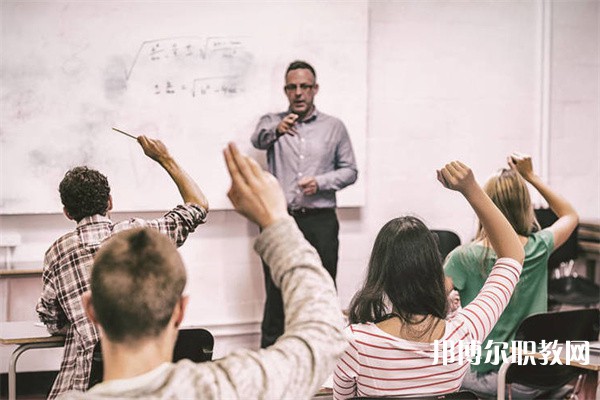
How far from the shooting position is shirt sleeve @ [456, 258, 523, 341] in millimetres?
2047

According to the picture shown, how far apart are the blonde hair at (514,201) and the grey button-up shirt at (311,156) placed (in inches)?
63.2

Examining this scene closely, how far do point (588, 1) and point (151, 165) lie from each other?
10.5 ft

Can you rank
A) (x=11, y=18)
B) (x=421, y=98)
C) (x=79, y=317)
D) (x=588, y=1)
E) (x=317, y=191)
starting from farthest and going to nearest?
1. (x=588, y=1)
2. (x=421, y=98)
3. (x=317, y=191)
4. (x=11, y=18)
5. (x=79, y=317)

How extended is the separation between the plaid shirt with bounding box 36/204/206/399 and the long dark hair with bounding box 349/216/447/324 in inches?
28.2

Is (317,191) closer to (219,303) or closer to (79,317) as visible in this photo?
(219,303)

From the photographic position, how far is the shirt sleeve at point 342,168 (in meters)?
4.77

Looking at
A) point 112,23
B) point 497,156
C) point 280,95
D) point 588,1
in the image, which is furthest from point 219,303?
point 588,1

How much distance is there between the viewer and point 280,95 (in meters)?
4.90

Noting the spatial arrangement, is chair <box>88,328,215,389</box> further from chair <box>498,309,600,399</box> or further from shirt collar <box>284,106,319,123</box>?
shirt collar <box>284,106,319,123</box>

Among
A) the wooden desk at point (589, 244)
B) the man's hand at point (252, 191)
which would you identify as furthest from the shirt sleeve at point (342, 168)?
the man's hand at point (252, 191)

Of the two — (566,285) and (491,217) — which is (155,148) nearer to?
(491,217)

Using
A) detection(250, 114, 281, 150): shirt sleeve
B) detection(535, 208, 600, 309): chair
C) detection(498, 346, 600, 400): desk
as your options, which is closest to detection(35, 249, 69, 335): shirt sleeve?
detection(498, 346, 600, 400): desk

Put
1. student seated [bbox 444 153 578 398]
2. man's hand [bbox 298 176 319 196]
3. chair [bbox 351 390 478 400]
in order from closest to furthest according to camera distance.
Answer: chair [bbox 351 390 478 400] < student seated [bbox 444 153 578 398] < man's hand [bbox 298 176 319 196]

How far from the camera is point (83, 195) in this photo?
2.84 meters
